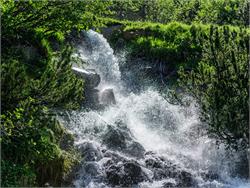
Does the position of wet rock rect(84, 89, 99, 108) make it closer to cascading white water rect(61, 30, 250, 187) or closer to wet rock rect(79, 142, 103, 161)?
cascading white water rect(61, 30, 250, 187)

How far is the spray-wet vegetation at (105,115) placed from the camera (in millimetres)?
11594

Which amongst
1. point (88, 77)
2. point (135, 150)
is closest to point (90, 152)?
point (135, 150)

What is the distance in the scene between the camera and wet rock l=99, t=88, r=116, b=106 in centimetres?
2013

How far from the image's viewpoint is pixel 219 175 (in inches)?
617

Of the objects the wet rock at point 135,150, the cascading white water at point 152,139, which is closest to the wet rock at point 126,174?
the cascading white water at point 152,139

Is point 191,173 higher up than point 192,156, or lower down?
lower down

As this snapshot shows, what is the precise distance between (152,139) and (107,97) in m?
3.17

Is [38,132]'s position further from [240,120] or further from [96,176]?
[240,120]

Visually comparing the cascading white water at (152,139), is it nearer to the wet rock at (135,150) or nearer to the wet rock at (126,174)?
the wet rock at (135,150)

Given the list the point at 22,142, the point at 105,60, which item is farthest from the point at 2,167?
the point at 105,60

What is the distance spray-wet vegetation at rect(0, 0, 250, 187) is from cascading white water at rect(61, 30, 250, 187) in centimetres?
4

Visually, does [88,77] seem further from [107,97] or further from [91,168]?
[91,168]

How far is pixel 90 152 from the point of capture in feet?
47.9

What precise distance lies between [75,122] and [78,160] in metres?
2.74
